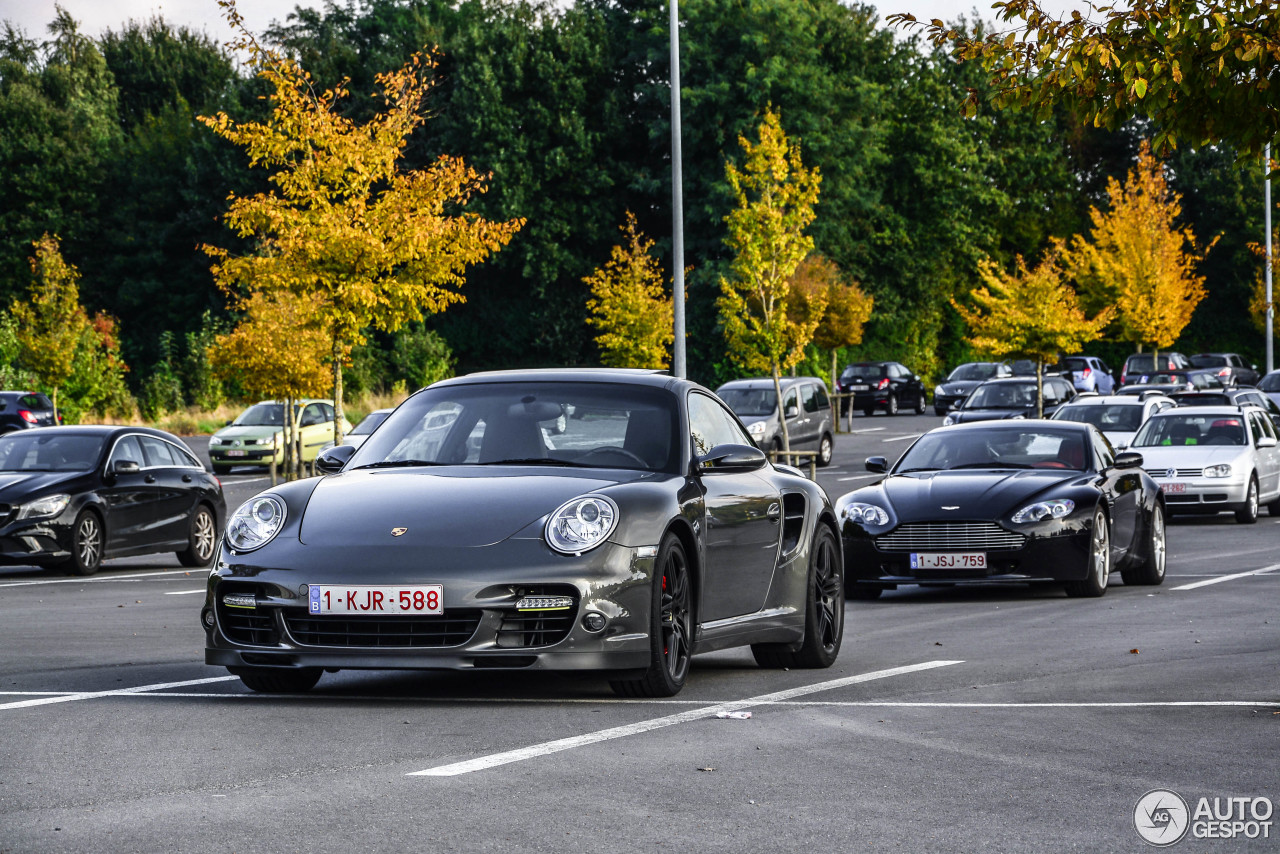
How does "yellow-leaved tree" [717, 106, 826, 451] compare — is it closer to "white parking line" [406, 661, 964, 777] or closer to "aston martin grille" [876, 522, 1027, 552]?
"aston martin grille" [876, 522, 1027, 552]

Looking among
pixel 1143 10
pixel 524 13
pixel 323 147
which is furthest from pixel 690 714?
pixel 524 13

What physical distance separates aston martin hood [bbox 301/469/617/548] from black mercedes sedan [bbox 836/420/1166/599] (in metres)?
6.47

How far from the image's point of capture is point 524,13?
236 ft

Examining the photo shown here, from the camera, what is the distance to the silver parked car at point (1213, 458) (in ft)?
77.5

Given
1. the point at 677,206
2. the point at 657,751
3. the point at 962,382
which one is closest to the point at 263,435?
the point at 677,206

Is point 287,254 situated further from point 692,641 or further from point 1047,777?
point 1047,777

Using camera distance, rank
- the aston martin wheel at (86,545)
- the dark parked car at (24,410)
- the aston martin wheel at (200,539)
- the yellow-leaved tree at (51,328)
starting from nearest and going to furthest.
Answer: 1. the aston martin wheel at (86,545)
2. the aston martin wheel at (200,539)
3. the dark parked car at (24,410)
4. the yellow-leaved tree at (51,328)

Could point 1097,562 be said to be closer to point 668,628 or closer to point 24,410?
point 668,628

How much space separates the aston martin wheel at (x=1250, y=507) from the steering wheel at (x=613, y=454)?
17.2m

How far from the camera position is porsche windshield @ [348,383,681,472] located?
852 cm

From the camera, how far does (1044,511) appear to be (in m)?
14.0

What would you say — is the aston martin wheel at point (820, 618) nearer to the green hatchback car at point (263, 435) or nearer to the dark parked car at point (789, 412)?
the dark parked car at point (789, 412)

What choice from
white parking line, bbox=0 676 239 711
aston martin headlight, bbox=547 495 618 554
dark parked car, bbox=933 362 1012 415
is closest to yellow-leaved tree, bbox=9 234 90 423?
dark parked car, bbox=933 362 1012 415

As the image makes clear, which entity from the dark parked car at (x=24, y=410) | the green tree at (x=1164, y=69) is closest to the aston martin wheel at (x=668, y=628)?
the green tree at (x=1164, y=69)
